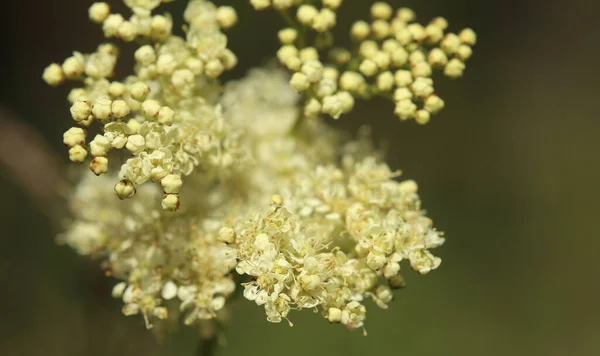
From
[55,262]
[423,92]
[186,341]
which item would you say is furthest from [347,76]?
[55,262]

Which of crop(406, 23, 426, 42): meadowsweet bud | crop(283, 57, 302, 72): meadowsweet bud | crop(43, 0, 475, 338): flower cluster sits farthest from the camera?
crop(406, 23, 426, 42): meadowsweet bud

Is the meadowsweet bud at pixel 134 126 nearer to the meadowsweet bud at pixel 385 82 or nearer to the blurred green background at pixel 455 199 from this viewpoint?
the meadowsweet bud at pixel 385 82

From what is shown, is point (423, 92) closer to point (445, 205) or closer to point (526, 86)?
point (445, 205)

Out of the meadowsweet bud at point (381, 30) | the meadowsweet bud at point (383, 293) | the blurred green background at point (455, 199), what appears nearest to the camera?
the meadowsweet bud at point (383, 293)

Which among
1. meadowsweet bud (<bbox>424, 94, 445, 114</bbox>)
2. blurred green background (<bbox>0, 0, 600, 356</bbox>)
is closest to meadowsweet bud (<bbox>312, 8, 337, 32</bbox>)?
meadowsweet bud (<bbox>424, 94, 445, 114</bbox>)

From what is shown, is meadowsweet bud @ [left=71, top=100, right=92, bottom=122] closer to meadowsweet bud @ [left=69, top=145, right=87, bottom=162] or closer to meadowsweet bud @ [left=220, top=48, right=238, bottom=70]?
meadowsweet bud @ [left=69, top=145, right=87, bottom=162]

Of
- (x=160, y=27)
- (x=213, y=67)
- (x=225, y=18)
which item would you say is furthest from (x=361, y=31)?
(x=160, y=27)

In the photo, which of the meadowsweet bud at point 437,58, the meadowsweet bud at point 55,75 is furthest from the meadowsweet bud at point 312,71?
the meadowsweet bud at point 55,75
